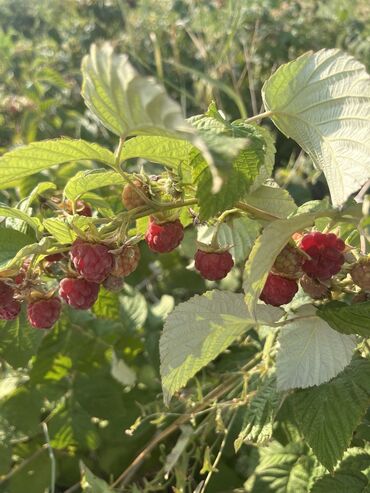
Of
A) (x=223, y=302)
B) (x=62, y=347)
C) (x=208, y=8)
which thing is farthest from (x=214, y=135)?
(x=208, y=8)

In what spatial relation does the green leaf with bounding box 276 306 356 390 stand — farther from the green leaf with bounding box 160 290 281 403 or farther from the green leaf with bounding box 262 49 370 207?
the green leaf with bounding box 262 49 370 207

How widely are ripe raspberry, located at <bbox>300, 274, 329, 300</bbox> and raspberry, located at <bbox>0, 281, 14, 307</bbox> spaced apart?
0.31 m

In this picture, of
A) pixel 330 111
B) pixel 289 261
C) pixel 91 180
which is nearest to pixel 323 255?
pixel 289 261

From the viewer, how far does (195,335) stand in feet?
2.16

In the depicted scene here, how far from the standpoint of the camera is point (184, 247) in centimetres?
133

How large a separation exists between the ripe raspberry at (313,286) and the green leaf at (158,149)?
0.59 ft

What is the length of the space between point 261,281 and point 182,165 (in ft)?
0.46

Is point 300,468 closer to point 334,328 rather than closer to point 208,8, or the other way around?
point 334,328

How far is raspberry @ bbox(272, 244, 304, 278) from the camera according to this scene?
593 mm

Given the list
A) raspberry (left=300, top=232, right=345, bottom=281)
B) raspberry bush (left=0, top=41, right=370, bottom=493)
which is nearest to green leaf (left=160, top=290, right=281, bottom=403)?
raspberry bush (left=0, top=41, right=370, bottom=493)

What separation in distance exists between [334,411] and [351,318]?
0.55ft

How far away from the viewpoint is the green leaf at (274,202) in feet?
2.26

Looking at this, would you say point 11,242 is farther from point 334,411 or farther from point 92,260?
point 334,411

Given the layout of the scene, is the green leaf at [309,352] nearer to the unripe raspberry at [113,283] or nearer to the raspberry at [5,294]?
the unripe raspberry at [113,283]
